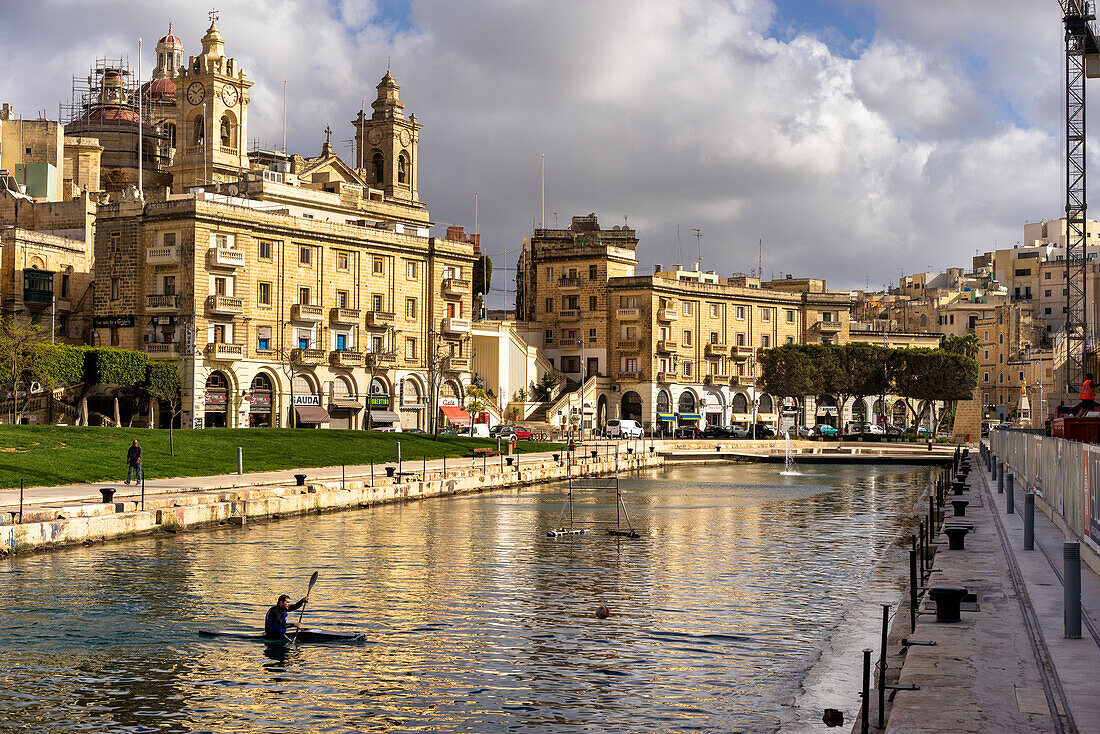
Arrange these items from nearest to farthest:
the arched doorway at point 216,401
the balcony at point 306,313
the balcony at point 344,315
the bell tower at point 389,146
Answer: the arched doorway at point 216,401 < the balcony at point 306,313 < the balcony at point 344,315 < the bell tower at point 389,146

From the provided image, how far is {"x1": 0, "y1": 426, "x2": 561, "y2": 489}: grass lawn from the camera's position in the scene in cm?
4262

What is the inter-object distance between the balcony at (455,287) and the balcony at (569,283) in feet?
58.5

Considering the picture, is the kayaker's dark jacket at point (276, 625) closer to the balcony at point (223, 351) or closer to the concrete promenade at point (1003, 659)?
the concrete promenade at point (1003, 659)

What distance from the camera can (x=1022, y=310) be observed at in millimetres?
148500

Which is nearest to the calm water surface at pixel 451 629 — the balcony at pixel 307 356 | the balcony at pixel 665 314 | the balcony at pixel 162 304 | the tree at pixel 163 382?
the tree at pixel 163 382

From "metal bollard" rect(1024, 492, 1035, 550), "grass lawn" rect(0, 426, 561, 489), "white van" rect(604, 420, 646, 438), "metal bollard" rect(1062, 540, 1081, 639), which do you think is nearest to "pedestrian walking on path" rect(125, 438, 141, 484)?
"grass lawn" rect(0, 426, 561, 489)

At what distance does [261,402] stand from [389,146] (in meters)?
37.2

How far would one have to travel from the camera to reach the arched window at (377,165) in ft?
352

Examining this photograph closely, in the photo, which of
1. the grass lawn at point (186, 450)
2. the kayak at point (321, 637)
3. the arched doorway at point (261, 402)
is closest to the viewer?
the kayak at point (321, 637)

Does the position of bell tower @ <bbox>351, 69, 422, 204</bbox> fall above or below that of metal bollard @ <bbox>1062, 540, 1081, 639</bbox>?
above

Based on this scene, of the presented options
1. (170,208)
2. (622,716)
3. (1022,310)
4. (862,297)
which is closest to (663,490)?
(170,208)

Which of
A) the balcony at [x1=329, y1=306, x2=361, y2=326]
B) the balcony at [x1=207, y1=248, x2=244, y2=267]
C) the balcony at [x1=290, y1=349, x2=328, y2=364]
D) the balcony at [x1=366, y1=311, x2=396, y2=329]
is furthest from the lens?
the balcony at [x1=366, y1=311, x2=396, y2=329]

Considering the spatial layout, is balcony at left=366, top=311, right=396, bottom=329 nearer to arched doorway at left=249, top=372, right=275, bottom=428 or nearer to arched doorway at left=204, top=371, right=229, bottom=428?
arched doorway at left=249, top=372, right=275, bottom=428

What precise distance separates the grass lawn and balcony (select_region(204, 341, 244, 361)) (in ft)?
28.2
